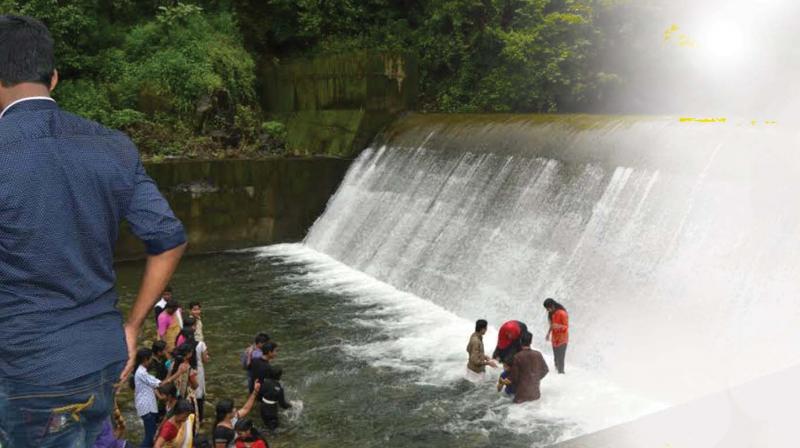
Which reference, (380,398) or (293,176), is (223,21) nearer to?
(293,176)

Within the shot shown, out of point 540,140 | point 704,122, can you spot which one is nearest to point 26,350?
point 704,122

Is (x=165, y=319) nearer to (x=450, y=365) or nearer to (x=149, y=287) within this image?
(x=450, y=365)

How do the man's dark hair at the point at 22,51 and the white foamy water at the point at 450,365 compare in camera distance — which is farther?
the white foamy water at the point at 450,365

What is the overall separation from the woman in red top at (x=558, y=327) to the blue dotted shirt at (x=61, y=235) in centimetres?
627

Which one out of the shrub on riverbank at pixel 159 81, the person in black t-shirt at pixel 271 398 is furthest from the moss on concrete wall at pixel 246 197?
the person in black t-shirt at pixel 271 398

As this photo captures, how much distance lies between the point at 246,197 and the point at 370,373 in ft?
31.2

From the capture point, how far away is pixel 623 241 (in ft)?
31.0

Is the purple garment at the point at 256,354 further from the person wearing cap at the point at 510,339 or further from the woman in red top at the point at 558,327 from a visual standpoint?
the woman in red top at the point at 558,327

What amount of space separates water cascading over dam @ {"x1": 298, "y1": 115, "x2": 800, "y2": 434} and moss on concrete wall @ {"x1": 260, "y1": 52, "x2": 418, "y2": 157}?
423 centimetres

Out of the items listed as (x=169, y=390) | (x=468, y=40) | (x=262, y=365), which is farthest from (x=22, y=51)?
(x=468, y=40)

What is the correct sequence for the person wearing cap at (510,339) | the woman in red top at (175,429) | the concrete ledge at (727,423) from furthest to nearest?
the person wearing cap at (510,339) → the woman in red top at (175,429) → the concrete ledge at (727,423)

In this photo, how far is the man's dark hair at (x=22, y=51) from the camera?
209 cm

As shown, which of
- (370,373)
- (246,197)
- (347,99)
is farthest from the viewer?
(347,99)

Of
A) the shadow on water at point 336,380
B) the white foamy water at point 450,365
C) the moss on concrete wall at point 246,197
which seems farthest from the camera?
the moss on concrete wall at point 246,197
